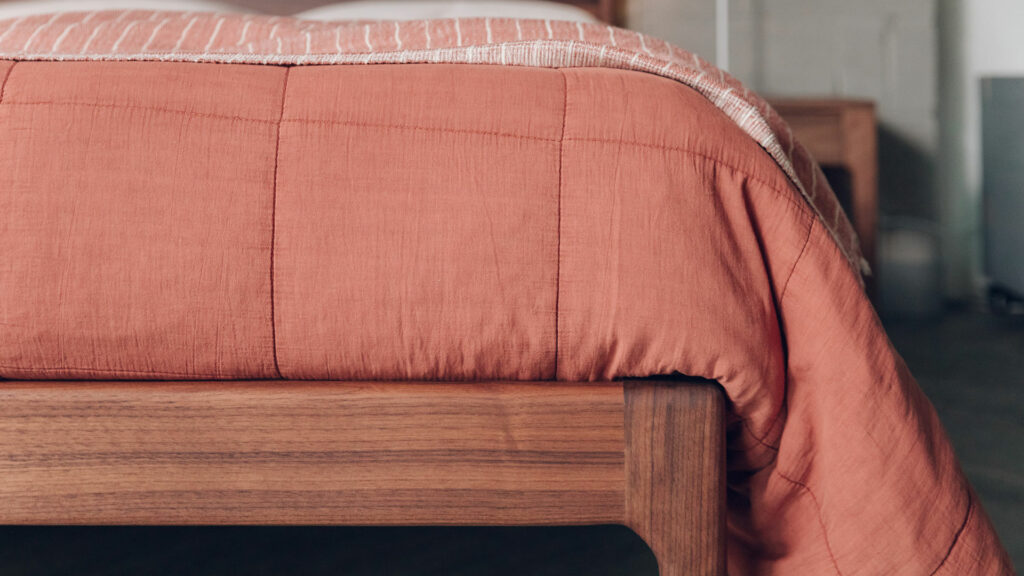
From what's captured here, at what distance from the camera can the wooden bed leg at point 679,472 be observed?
26.6 inches

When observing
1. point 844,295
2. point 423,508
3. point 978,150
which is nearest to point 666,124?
point 844,295

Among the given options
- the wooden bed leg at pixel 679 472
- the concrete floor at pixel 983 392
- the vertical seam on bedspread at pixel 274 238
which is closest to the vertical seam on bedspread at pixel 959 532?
the wooden bed leg at pixel 679 472

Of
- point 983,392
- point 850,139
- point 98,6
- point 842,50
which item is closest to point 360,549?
point 983,392

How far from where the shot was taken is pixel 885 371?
0.69 m

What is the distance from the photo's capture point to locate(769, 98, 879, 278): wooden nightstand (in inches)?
90.8

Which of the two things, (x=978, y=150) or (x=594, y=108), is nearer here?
(x=594, y=108)

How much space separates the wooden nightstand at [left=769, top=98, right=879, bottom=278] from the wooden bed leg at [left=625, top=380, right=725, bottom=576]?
5.93 feet

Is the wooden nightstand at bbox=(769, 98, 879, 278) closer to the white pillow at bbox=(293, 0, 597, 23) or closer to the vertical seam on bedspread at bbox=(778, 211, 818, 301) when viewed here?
the white pillow at bbox=(293, 0, 597, 23)

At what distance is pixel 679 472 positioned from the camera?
68 cm

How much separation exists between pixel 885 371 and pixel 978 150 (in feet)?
8.12

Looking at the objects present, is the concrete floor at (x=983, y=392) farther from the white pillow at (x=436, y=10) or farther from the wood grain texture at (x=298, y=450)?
the white pillow at (x=436, y=10)

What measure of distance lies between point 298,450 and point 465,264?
203mm

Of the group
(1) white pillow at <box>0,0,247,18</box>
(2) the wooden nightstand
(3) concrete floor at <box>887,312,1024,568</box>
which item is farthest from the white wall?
(1) white pillow at <box>0,0,247,18</box>

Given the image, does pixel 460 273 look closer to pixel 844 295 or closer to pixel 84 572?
pixel 844 295
